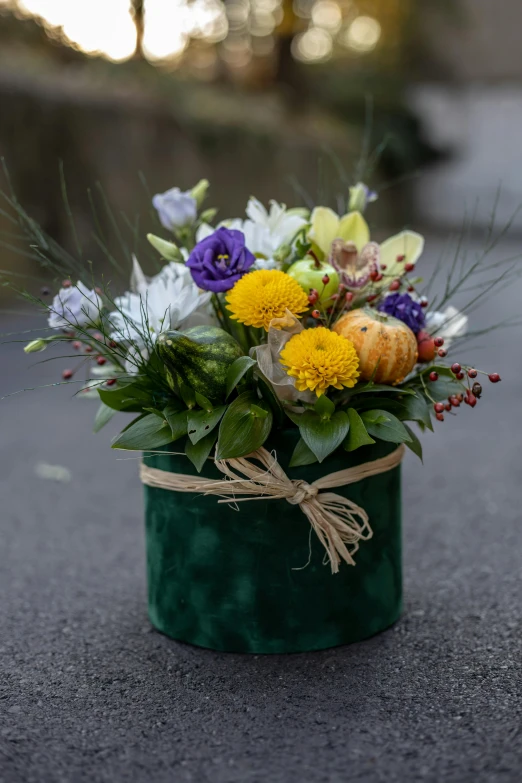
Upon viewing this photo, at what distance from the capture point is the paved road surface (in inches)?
46.2

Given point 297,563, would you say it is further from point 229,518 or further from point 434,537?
point 434,537

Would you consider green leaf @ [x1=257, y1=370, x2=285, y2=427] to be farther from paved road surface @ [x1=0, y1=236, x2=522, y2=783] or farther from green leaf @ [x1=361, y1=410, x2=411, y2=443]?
paved road surface @ [x1=0, y1=236, x2=522, y2=783]

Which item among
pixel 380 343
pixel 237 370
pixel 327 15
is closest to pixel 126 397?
pixel 237 370

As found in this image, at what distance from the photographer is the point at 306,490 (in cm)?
143

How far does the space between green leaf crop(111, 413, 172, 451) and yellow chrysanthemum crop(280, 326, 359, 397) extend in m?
0.24

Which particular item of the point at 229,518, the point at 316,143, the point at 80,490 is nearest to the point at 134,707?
the point at 229,518

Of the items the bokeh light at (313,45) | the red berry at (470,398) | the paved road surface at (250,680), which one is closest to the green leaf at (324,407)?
the red berry at (470,398)

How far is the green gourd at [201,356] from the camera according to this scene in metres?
1.37

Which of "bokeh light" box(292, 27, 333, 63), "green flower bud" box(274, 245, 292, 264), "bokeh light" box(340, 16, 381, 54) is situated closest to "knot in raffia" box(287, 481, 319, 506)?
"green flower bud" box(274, 245, 292, 264)

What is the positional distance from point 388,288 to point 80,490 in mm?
1550

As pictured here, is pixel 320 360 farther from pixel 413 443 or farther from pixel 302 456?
pixel 413 443

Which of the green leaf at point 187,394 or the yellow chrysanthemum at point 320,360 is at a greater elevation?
the yellow chrysanthemum at point 320,360

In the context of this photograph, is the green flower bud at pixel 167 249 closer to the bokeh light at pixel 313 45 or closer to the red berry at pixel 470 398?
the red berry at pixel 470 398

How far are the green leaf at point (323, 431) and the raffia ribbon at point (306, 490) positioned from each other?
0.08m
